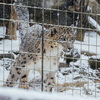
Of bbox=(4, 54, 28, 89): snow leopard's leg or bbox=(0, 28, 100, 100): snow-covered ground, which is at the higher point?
bbox=(4, 54, 28, 89): snow leopard's leg

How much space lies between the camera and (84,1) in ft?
21.9

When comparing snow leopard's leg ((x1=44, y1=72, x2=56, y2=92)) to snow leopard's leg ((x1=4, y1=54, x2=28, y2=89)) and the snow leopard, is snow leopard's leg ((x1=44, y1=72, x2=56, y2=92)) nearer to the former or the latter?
the snow leopard

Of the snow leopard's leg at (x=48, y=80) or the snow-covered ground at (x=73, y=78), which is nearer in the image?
the snow-covered ground at (x=73, y=78)

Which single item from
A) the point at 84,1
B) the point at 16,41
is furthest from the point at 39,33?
the point at 84,1

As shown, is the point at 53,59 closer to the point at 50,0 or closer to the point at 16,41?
the point at 16,41

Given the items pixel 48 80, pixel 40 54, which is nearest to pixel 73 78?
pixel 48 80

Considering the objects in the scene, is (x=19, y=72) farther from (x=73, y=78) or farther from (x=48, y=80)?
(x=73, y=78)

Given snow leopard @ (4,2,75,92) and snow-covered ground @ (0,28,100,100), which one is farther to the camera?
snow leopard @ (4,2,75,92)

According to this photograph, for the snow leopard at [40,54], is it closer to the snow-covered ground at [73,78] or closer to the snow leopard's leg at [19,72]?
the snow leopard's leg at [19,72]

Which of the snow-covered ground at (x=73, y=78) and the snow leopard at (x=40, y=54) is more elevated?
the snow leopard at (x=40, y=54)

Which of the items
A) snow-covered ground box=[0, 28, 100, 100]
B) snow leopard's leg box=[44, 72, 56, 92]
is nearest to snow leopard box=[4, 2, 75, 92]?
snow leopard's leg box=[44, 72, 56, 92]

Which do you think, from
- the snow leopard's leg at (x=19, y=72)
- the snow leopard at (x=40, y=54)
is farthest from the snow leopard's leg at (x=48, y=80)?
the snow leopard's leg at (x=19, y=72)

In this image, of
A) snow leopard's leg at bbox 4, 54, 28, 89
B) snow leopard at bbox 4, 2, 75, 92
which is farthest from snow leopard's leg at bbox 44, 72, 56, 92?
snow leopard's leg at bbox 4, 54, 28, 89

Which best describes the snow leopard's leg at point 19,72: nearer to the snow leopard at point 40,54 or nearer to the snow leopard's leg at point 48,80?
the snow leopard at point 40,54
